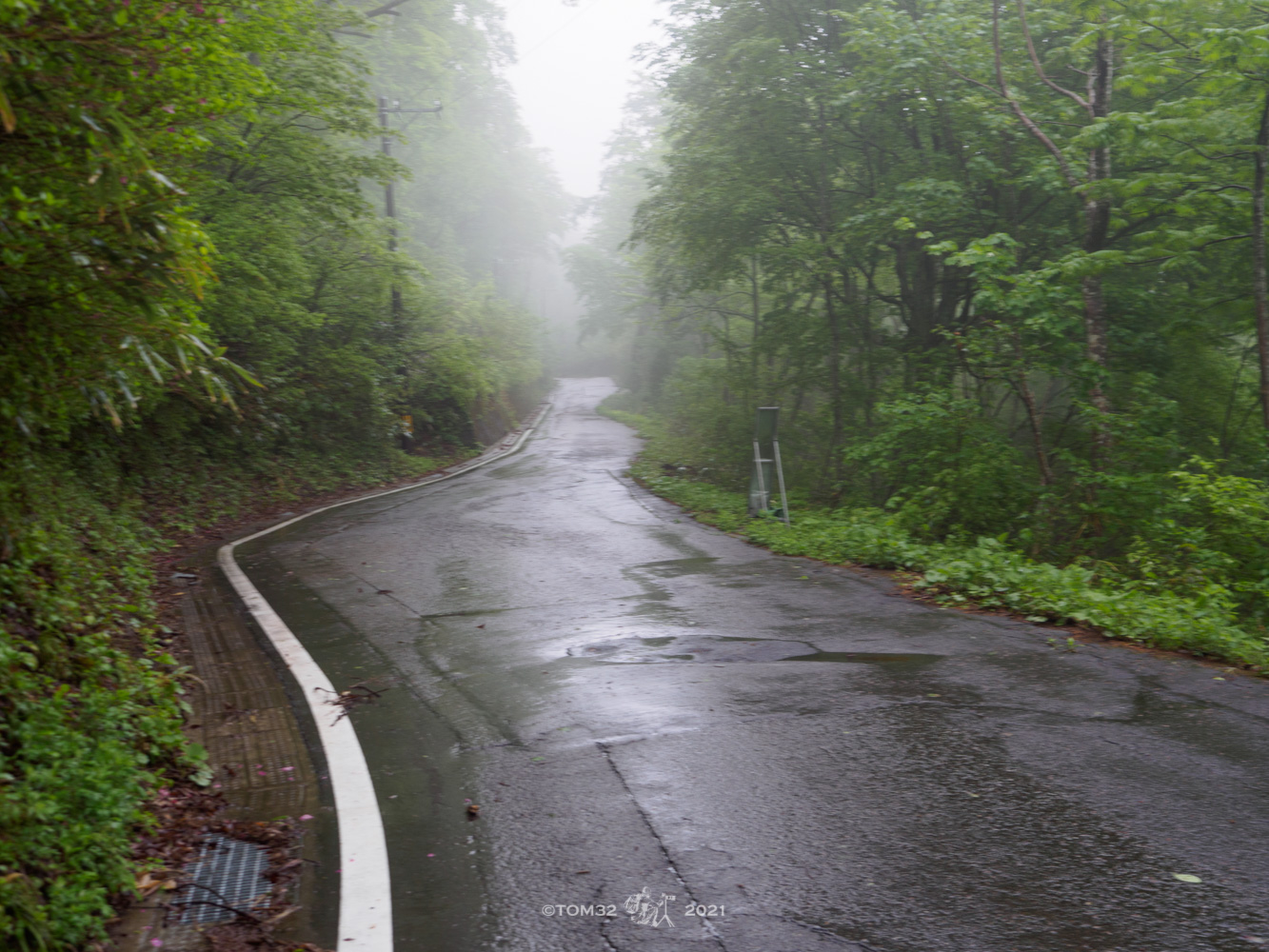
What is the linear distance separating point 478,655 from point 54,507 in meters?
5.77

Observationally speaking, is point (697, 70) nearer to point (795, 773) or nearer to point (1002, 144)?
point (1002, 144)

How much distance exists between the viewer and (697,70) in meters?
19.8

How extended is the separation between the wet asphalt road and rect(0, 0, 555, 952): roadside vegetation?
52.6 inches

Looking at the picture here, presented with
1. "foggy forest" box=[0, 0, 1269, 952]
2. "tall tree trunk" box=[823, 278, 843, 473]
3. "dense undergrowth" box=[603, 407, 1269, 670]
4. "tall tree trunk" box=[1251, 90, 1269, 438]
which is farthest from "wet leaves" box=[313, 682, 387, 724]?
"tall tree trunk" box=[823, 278, 843, 473]

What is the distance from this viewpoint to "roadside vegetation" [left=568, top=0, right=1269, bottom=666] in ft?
32.9

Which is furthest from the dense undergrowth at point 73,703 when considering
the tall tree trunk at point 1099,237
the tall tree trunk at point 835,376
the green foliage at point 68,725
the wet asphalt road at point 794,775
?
the tall tree trunk at point 835,376

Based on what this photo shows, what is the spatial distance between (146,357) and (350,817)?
10.6ft

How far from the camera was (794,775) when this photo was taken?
4516 millimetres

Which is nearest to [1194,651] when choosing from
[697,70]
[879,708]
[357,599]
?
[879,708]

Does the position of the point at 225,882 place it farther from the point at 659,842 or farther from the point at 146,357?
the point at 146,357

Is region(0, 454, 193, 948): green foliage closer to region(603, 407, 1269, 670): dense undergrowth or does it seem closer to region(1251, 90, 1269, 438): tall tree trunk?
region(603, 407, 1269, 670): dense undergrowth

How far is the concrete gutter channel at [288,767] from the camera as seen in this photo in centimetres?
339

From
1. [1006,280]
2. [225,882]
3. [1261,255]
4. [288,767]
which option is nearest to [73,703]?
[288,767]

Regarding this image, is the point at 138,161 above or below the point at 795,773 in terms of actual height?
above
